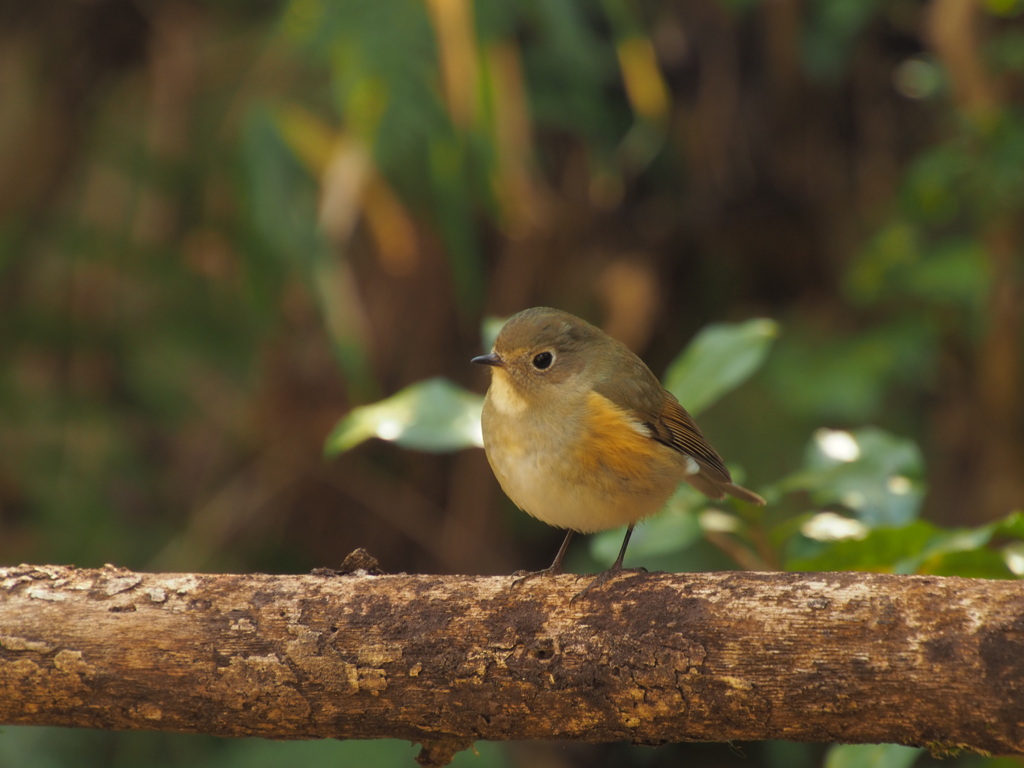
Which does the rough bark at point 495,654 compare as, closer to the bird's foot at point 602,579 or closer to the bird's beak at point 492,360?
the bird's foot at point 602,579

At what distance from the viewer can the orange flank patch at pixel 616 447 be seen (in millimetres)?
2805

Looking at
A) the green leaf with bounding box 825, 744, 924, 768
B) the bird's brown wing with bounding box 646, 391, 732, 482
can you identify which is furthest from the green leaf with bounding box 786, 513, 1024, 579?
the bird's brown wing with bounding box 646, 391, 732, 482

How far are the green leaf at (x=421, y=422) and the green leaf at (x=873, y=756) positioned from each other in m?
1.13

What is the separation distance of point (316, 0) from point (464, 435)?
2.27m

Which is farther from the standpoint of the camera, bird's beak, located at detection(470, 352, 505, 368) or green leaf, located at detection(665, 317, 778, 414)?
bird's beak, located at detection(470, 352, 505, 368)

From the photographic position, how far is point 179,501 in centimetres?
583

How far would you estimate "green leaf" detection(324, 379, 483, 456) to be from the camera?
8.87 feet

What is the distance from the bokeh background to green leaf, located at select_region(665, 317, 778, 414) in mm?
1675

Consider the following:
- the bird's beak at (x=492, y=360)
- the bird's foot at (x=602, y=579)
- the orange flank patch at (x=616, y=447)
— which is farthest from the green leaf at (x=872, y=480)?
the bird's beak at (x=492, y=360)

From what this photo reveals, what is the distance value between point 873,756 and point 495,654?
924 millimetres

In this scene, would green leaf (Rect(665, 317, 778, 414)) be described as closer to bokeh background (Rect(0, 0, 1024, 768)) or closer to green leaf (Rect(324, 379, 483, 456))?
green leaf (Rect(324, 379, 483, 456))

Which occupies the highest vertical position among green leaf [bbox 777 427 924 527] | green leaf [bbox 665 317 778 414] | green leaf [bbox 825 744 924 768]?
green leaf [bbox 665 317 778 414]

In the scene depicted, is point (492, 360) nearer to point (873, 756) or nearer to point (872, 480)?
point (872, 480)

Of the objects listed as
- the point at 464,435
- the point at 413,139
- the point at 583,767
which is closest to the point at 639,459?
the point at 464,435
